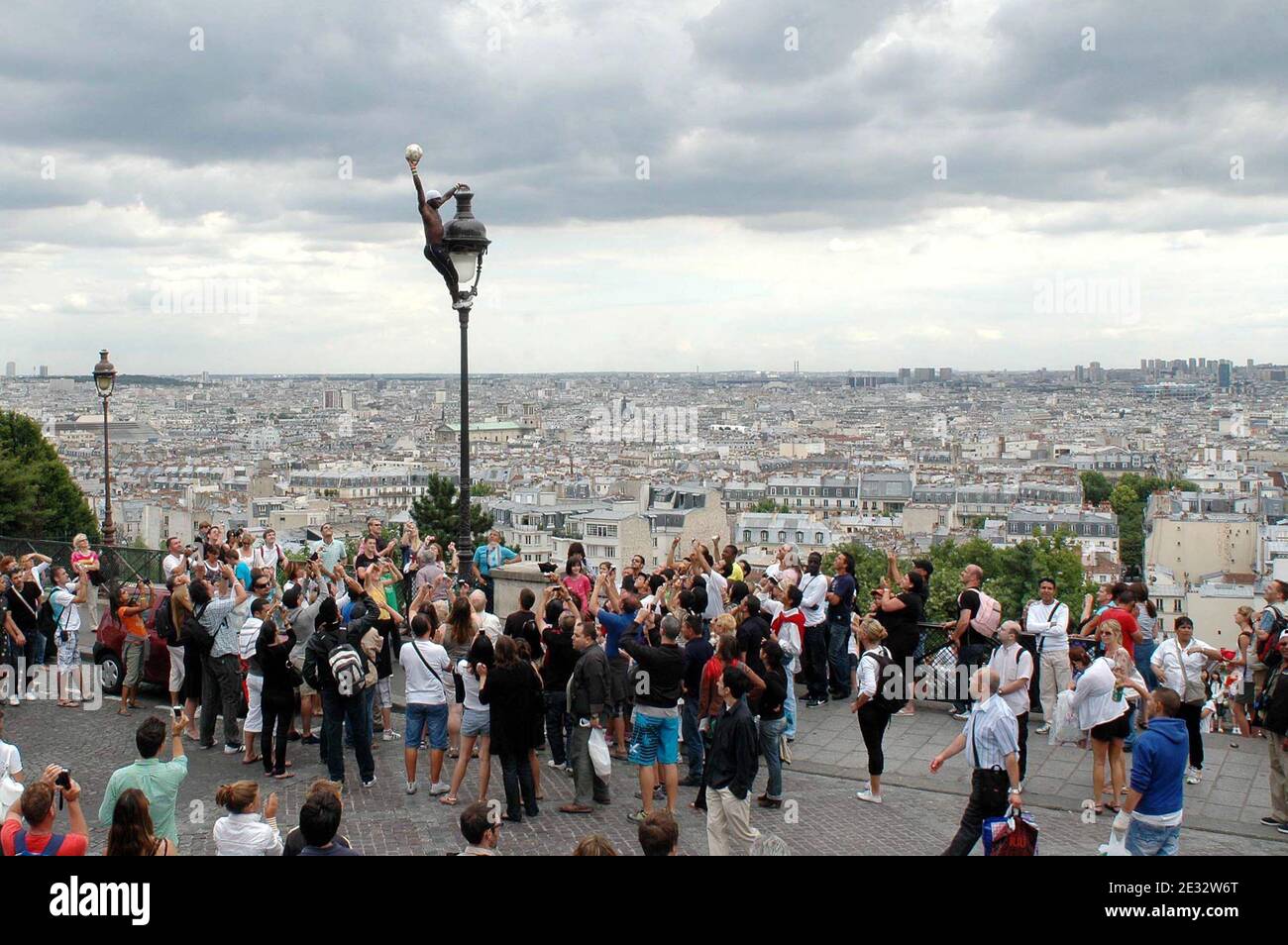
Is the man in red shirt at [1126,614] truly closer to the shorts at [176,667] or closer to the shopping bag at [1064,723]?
the shopping bag at [1064,723]

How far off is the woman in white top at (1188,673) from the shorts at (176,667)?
8.84 m

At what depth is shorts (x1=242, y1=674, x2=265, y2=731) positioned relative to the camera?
36.0ft

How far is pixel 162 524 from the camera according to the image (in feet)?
442

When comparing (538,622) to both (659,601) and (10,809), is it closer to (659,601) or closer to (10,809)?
(659,601)

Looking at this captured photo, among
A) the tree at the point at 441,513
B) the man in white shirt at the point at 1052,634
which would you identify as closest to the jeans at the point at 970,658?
the man in white shirt at the point at 1052,634

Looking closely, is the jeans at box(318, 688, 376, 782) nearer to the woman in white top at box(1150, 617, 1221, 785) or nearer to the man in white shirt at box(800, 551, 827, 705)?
the man in white shirt at box(800, 551, 827, 705)

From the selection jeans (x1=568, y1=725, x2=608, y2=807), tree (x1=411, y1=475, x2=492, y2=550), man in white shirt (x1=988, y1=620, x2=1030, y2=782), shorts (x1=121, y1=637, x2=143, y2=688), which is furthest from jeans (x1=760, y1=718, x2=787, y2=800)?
tree (x1=411, y1=475, x2=492, y2=550)

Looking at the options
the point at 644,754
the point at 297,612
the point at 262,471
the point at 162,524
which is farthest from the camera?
the point at 262,471

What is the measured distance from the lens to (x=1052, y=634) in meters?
12.0

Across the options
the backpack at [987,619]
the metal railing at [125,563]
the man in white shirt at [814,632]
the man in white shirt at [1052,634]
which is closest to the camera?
the man in white shirt at [1052,634]

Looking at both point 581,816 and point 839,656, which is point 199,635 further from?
point 839,656

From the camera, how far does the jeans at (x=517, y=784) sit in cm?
980
